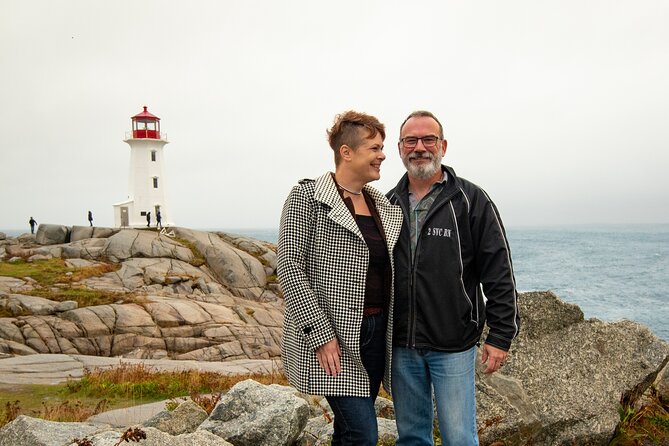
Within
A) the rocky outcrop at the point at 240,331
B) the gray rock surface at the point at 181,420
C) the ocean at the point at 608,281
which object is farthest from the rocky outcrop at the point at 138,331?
the gray rock surface at the point at 181,420

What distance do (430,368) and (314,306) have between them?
3.72ft

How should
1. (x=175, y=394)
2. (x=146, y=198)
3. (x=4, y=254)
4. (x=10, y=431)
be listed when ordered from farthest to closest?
(x=146, y=198) → (x=4, y=254) → (x=175, y=394) → (x=10, y=431)

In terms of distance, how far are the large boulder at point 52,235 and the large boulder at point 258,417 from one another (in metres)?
40.0

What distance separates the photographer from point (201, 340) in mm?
23172

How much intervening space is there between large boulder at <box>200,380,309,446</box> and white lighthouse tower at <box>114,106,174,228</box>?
42992mm

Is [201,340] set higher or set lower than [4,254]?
lower

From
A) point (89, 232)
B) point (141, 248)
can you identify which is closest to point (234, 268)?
point (141, 248)

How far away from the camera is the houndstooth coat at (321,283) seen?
407 cm

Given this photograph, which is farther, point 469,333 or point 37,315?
point 37,315

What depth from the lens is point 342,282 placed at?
4.12 meters

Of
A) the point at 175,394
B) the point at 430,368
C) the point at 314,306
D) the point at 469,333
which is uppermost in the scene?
the point at 314,306

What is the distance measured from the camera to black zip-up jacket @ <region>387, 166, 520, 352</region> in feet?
14.4

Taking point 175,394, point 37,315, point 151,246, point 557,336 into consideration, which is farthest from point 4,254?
point 557,336

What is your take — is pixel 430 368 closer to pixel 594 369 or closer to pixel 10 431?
pixel 594 369
